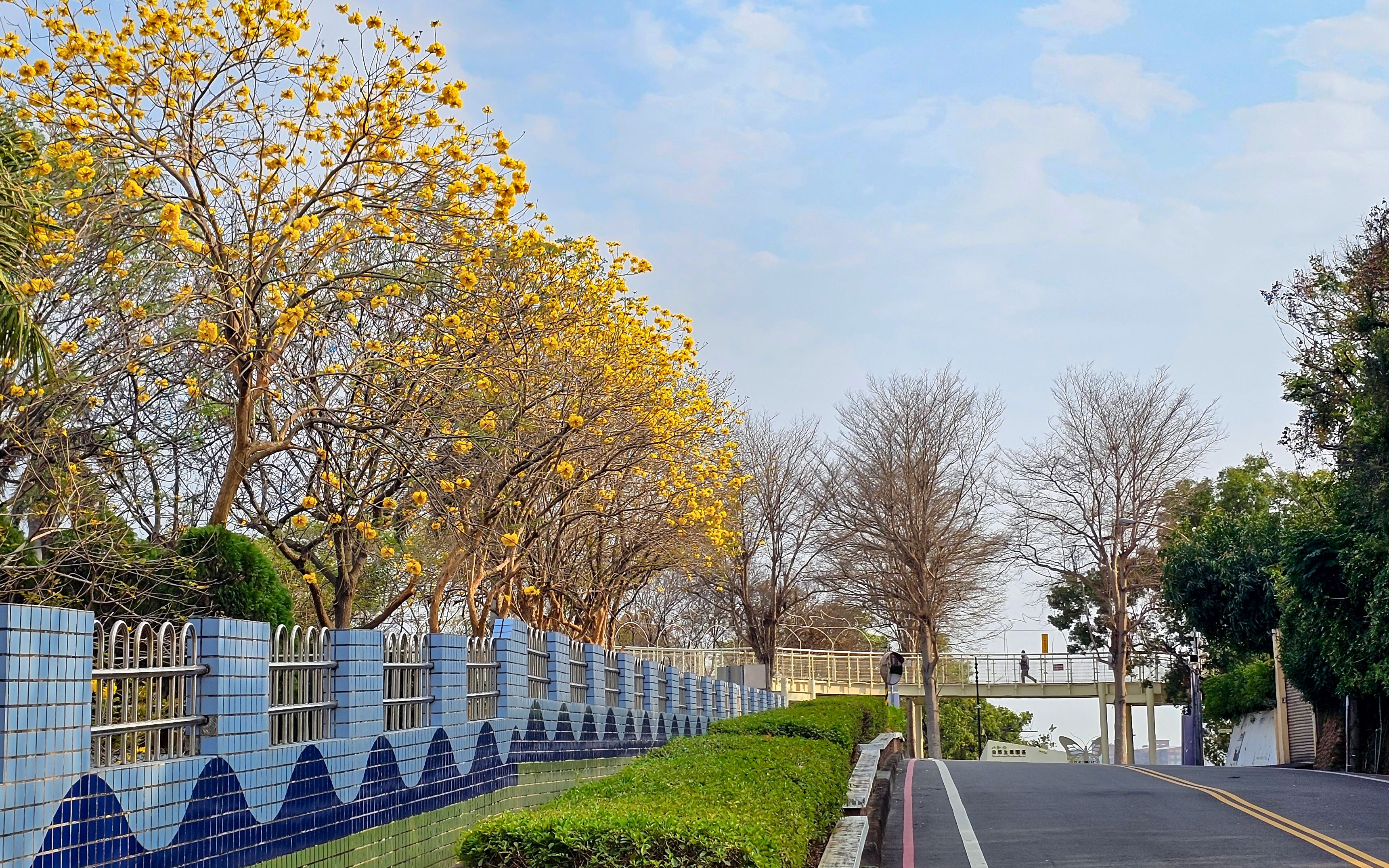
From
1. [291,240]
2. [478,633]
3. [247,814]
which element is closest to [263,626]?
[247,814]

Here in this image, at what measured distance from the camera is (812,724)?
1956 centimetres

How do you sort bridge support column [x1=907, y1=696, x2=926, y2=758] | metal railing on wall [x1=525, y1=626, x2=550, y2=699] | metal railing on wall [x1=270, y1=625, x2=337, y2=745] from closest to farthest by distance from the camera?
1. metal railing on wall [x1=270, y1=625, x2=337, y2=745]
2. metal railing on wall [x1=525, y1=626, x2=550, y2=699]
3. bridge support column [x1=907, y1=696, x2=926, y2=758]

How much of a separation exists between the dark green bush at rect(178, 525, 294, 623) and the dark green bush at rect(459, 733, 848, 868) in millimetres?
3732

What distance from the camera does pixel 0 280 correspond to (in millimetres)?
9656

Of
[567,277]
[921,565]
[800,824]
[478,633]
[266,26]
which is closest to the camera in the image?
[800,824]

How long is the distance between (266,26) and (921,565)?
3601 cm

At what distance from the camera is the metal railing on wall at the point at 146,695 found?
591 cm

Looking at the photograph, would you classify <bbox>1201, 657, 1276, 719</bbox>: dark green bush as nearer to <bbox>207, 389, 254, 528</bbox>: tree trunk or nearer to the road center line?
the road center line

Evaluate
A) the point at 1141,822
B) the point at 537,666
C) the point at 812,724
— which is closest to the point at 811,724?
the point at 812,724

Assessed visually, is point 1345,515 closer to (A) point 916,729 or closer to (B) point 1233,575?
(B) point 1233,575

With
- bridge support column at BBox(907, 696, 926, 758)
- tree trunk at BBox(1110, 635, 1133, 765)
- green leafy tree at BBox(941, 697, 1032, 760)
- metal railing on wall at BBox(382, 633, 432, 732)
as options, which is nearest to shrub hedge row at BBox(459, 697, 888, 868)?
metal railing on wall at BBox(382, 633, 432, 732)

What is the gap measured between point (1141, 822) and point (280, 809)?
34.2 ft

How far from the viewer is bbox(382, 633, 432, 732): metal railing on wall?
970cm

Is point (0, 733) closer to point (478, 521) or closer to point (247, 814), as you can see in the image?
point (247, 814)
